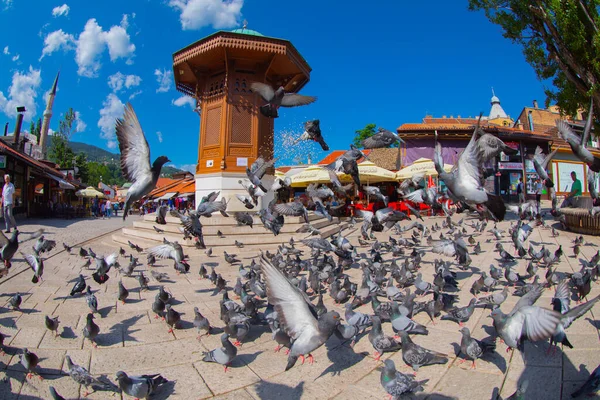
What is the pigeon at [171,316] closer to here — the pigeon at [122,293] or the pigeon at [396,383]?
the pigeon at [122,293]

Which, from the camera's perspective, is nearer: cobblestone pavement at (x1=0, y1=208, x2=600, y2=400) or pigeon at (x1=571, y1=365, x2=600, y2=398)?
pigeon at (x1=571, y1=365, x2=600, y2=398)

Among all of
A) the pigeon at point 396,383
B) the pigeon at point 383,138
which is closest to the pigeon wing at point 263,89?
the pigeon at point 383,138

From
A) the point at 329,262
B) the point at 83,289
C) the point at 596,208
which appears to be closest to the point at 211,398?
the point at 83,289

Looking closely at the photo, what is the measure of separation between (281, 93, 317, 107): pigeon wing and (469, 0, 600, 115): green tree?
253 inches

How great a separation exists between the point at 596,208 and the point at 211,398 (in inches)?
429

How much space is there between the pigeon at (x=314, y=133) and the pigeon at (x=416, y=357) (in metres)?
4.82

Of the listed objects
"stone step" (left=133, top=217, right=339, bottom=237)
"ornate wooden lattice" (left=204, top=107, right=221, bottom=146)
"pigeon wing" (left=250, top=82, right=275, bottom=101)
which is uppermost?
"ornate wooden lattice" (left=204, top=107, right=221, bottom=146)

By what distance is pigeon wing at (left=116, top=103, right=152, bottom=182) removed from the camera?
4840 mm

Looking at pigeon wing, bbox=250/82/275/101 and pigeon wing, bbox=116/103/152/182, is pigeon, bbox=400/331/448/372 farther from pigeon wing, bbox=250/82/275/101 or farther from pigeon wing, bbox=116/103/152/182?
pigeon wing, bbox=250/82/275/101

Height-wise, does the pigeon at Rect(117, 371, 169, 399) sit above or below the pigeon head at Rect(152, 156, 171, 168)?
below

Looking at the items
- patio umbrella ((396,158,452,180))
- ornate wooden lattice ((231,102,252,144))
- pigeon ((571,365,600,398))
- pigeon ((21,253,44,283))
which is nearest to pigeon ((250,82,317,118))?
pigeon ((21,253,44,283))

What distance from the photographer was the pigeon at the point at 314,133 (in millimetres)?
7152

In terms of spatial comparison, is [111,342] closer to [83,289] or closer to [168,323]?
[168,323]

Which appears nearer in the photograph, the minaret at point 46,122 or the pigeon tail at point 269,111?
the pigeon tail at point 269,111
